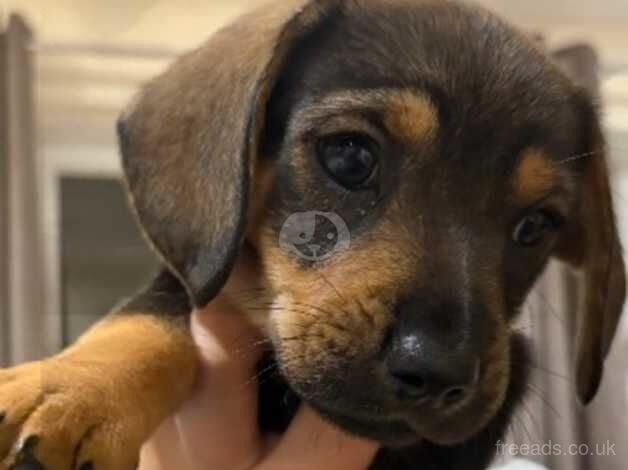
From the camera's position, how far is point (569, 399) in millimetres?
3340

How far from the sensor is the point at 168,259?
4.46ft

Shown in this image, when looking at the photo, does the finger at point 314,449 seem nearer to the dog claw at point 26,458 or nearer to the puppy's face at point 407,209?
the puppy's face at point 407,209

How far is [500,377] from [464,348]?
0.15 m

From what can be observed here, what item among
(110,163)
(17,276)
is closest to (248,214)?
(17,276)

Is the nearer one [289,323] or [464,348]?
[464,348]

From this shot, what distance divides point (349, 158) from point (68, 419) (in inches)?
19.3

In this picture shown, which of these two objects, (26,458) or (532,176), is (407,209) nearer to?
(532,176)

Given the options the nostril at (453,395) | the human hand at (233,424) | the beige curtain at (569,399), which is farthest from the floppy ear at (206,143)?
the beige curtain at (569,399)

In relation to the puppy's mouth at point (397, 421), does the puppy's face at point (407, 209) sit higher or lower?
higher

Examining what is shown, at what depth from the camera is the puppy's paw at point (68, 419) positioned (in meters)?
1.10

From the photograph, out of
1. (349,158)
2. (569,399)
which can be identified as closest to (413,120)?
(349,158)

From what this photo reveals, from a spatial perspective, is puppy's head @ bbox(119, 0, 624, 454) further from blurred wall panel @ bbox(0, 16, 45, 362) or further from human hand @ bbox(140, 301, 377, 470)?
blurred wall panel @ bbox(0, 16, 45, 362)

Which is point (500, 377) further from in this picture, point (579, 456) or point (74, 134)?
point (74, 134)

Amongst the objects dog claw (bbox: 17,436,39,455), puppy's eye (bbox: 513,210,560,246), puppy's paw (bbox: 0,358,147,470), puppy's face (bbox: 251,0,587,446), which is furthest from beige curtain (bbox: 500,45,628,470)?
A: dog claw (bbox: 17,436,39,455)
